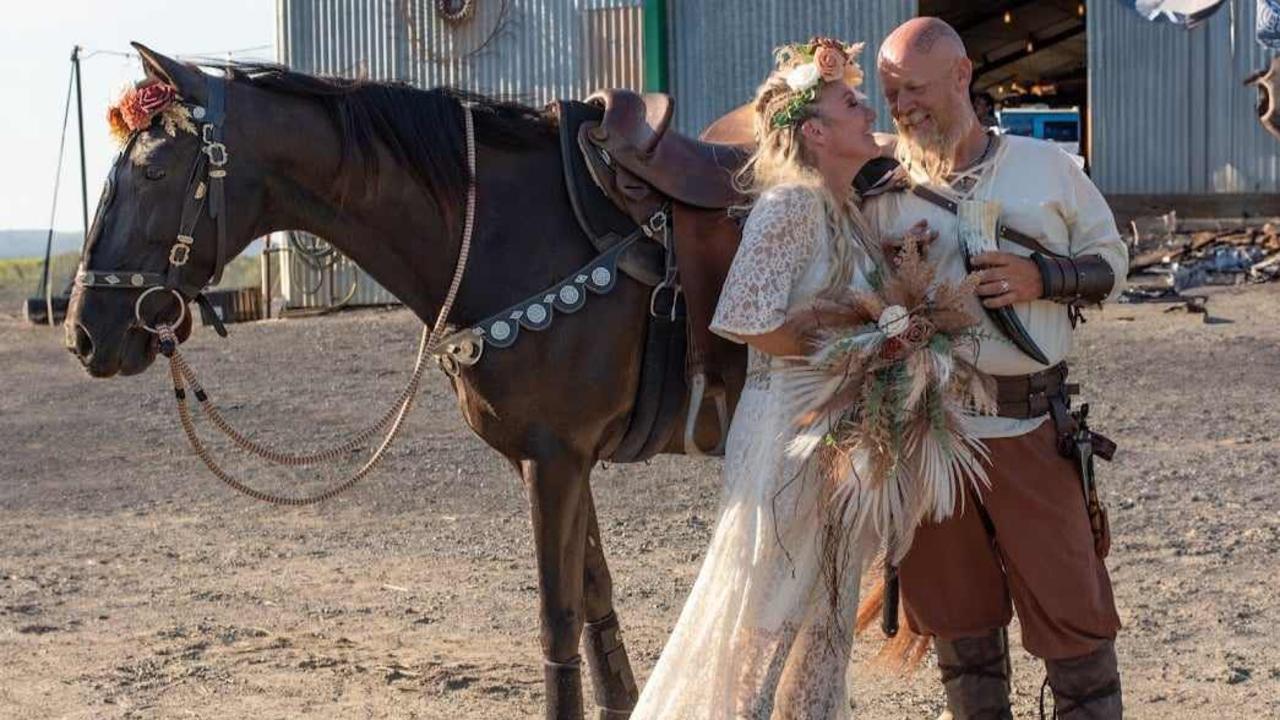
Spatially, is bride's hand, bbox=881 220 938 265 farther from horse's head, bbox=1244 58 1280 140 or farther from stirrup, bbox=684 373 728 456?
horse's head, bbox=1244 58 1280 140

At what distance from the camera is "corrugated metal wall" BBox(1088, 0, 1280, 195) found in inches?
599

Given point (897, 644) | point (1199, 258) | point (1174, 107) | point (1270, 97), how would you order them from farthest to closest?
point (1174, 107), point (1199, 258), point (1270, 97), point (897, 644)

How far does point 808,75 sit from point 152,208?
154 centimetres

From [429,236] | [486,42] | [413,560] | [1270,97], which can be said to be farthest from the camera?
[486,42]

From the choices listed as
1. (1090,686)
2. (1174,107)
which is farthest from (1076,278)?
(1174,107)

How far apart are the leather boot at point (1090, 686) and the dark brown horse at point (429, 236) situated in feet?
3.84

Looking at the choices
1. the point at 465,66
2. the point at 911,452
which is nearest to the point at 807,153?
the point at 911,452

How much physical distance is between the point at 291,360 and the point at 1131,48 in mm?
7989

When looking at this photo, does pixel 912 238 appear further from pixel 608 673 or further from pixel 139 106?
pixel 139 106

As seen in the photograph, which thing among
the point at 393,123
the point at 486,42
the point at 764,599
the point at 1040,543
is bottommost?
the point at 764,599

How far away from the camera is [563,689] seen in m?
4.25

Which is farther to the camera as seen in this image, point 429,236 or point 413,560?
point 413,560

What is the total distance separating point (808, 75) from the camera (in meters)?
3.69

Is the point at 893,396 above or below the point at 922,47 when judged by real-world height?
below
